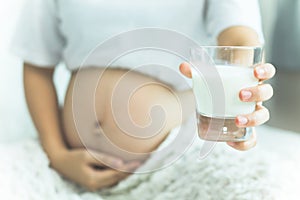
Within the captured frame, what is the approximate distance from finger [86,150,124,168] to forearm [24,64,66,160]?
0.09 metres

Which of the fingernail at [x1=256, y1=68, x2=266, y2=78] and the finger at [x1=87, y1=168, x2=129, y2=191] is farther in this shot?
the finger at [x1=87, y1=168, x2=129, y2=191]

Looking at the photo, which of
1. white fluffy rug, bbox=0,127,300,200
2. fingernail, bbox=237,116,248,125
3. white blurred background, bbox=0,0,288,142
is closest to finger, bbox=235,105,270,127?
fingernail, bbox=237,116,248,125

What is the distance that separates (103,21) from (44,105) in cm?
25

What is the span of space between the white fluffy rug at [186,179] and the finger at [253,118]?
127 mm

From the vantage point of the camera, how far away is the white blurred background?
127 centimetres

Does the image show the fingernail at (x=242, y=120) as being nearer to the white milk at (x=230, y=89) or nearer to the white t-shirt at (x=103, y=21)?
the white milk at (x=230, y=89)

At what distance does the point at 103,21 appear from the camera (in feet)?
3.47

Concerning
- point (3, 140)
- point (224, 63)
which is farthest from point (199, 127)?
point (3, 140)

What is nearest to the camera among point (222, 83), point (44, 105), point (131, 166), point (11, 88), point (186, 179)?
point (222, 83)

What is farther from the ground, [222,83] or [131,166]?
[222,83]

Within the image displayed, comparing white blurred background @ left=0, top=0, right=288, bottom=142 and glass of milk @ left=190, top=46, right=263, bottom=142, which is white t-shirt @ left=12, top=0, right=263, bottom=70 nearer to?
white blurred background @ left=0, top=0, right=288, bottom=142

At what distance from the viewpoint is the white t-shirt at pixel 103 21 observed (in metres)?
0.97

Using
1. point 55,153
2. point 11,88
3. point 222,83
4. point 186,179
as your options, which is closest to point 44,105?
point 55,153

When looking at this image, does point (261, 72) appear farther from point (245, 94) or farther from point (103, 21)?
point (103, 21)
